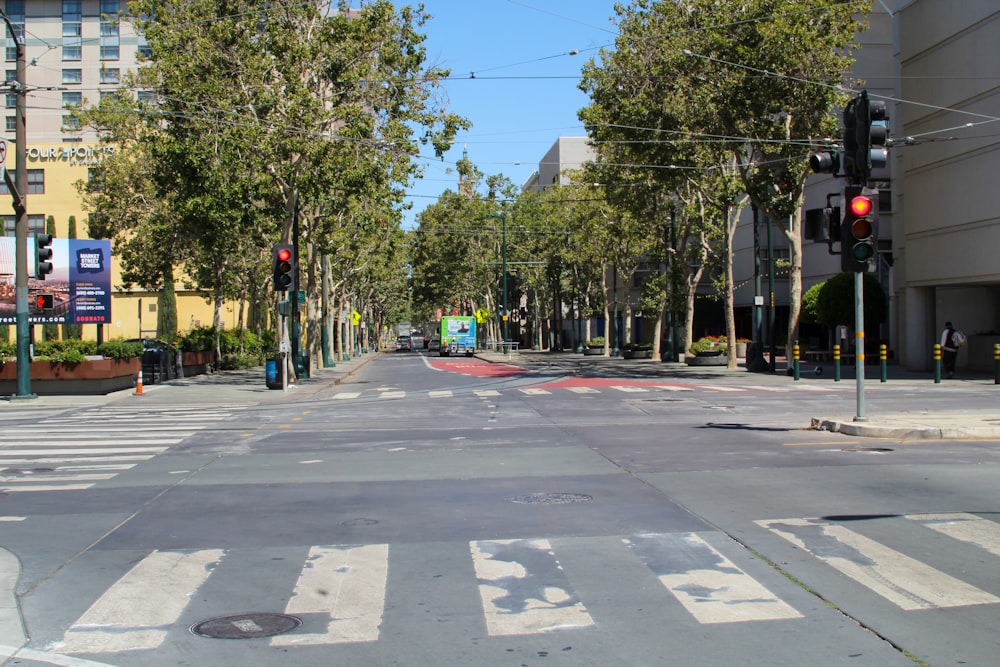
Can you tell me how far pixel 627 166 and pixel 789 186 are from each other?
788cm

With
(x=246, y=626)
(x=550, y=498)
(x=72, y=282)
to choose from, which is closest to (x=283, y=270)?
(x=72, y=282)

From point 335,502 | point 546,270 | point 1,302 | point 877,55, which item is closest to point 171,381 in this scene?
point 1,302

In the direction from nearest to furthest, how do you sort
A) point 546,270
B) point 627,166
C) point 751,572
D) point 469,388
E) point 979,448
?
point 751,572 < point 979,448 < point 469,388 < point 627,166 < point 546,270

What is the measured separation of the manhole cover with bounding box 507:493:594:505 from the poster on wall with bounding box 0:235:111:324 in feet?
85.3

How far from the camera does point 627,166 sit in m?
41.4

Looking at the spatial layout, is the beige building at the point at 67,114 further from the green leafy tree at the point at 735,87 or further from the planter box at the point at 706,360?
the green leafy tree at the point at 735,87

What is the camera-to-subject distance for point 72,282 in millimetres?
33125

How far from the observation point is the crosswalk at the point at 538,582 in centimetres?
638

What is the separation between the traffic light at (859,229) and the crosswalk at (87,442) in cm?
1180

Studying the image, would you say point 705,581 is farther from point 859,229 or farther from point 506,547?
point 859,229

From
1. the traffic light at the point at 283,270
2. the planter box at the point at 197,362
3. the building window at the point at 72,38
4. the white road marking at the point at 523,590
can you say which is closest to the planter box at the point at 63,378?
the traffic light at the point at 283,270

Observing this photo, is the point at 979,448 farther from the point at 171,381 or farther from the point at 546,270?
the point at 546,270

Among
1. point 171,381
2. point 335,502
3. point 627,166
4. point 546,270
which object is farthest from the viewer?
point 546,270

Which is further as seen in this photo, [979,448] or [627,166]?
[627,166]
